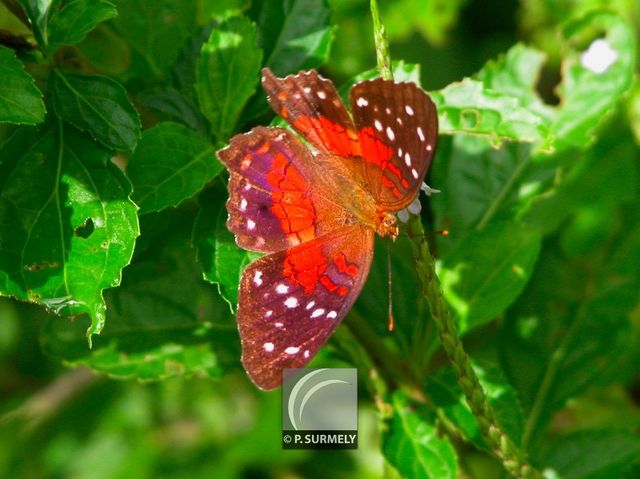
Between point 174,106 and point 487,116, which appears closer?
point 487,116

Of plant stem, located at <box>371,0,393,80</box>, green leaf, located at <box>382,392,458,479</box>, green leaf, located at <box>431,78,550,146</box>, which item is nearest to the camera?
plant stem, located at <box>371,0,393,80</box>

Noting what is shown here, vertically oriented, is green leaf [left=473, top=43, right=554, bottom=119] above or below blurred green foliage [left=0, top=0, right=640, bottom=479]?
above

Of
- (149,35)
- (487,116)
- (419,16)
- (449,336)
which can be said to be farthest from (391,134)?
(419,16)

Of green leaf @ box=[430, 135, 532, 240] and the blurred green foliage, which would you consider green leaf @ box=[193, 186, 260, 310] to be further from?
green leaf @ box=[430, 135, 532, 240]

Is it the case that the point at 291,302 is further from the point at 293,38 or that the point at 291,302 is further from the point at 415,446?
the point at 293,38

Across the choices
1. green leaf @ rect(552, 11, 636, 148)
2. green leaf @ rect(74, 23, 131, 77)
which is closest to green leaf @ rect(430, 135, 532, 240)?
green leaf @ rect(552, 11, 636, 148)

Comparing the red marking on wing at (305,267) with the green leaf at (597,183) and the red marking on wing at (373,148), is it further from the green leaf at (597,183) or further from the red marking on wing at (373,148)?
the green leaf at (597,183)

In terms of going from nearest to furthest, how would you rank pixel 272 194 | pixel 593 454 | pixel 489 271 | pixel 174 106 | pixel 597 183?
1. pixel 272 194
2. pixel 174 106
3. pixel 489 271
4. pixel 593 454
5. pixel 597 183
